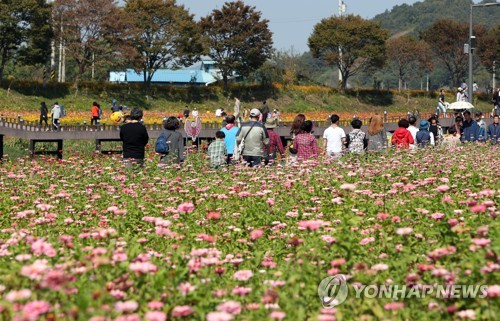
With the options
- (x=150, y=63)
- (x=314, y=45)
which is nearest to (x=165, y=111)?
(x=150, y=63)

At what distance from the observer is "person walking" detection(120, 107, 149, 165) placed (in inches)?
518

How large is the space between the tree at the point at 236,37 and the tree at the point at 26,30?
17008 mm

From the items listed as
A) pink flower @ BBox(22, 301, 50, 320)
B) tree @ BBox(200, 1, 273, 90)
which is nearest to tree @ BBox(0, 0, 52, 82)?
tree @ BBox(200, 1, 273, 90)

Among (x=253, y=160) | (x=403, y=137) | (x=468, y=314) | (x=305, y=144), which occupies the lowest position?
(x=468, y=314)

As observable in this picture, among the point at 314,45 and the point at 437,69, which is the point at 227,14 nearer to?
the point at 314,45

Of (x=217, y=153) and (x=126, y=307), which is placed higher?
(x=217, y=153)

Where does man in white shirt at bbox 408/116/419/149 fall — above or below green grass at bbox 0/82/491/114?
below

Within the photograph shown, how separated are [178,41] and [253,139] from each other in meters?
46.6

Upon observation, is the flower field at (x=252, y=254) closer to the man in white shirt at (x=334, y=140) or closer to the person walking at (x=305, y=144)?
the person walking at (x=305, y=144)

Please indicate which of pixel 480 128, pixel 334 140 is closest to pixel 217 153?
pixel 334 140

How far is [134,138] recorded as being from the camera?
13.3 metres

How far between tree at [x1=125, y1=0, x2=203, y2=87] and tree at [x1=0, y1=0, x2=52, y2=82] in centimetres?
827

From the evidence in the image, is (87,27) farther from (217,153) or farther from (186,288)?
(186,288)

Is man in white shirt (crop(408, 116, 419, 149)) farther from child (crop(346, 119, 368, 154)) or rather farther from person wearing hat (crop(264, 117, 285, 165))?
person wearing hat (crop(264, 117, 285, 165))
